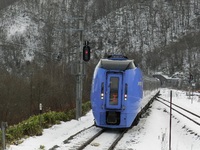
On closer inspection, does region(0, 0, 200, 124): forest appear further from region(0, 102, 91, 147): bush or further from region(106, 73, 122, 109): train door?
region(106, 73, 122, 109): train door

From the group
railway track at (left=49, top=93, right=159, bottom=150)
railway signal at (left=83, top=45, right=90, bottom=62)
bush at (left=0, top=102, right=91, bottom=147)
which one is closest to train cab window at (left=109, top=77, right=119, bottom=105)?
railway track at (left=49, top=93, right=159, bottom=150)

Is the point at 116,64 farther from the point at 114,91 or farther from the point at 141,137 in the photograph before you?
the point at 141,137

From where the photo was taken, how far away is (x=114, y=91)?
50.5 feet

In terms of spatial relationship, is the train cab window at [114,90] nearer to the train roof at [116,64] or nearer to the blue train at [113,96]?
the blue train at [113,96]

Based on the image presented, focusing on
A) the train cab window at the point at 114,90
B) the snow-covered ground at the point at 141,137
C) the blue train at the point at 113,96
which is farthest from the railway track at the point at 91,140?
the train cab window at the point at 114,90

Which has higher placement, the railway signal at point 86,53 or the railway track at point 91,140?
the railway signal at point 86,53

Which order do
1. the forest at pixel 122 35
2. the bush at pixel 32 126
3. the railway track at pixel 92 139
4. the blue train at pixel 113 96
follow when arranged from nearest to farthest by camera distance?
1. the railway track at pixel 92 139
2. the bush at pixel 32 126
3. the blue train at pixel 113 96
4. the forest at pixel 122 35

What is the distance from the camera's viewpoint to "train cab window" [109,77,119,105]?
50.4 feet

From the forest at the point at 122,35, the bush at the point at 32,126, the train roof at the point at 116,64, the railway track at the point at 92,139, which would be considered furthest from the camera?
the forest at the point at 122,35

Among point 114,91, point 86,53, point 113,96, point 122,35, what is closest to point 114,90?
point 114,91

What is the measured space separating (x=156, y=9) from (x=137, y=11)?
10155 millimetres

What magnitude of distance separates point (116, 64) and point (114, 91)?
4.10ft

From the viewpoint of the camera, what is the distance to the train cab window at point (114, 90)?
605 inches

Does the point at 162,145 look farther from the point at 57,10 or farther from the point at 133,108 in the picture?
the point at 57,10
